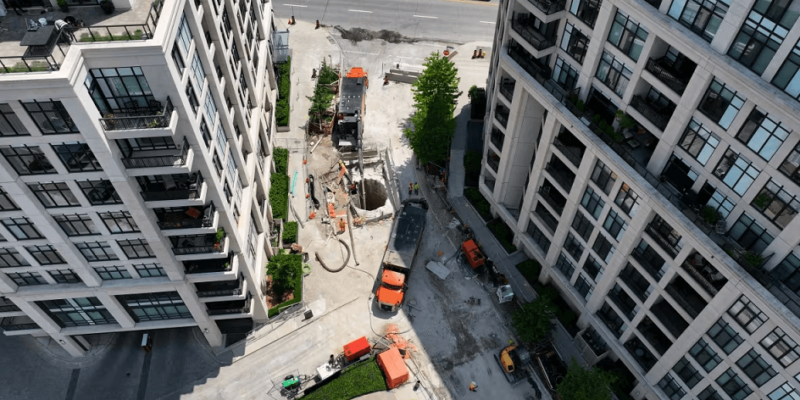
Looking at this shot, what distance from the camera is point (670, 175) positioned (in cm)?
4144

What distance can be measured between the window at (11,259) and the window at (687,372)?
55414mm

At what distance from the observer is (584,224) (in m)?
52.0

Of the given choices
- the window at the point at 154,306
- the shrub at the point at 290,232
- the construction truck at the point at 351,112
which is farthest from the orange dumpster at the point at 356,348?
the construction truck at the point at 351,112

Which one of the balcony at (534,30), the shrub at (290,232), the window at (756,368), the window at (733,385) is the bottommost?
the shrub at (290,232)

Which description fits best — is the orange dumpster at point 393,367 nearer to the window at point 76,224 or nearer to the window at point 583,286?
the window at point 583,286

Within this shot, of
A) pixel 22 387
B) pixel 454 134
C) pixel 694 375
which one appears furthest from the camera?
pixel 454 134

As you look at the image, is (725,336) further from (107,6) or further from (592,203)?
(107,6)

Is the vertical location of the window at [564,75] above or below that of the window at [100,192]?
above

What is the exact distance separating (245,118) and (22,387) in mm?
35389

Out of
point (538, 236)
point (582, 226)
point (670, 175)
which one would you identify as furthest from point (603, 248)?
point (670, 175)

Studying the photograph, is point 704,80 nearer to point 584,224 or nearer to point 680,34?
point 680,34

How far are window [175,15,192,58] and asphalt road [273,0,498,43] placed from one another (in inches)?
2255

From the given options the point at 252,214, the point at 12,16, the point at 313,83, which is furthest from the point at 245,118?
the point at 313,83

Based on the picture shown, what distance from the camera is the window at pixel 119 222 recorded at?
137 ft
